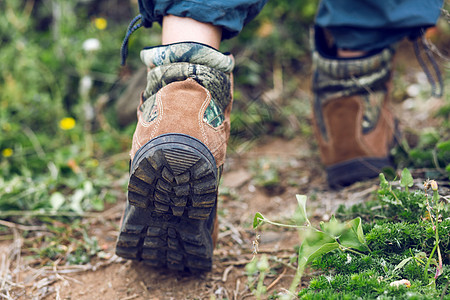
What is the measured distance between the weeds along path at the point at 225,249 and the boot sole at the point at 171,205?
0.32 ft

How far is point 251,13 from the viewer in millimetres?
1403

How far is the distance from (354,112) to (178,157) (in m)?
1.11

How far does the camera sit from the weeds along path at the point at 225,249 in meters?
1.37

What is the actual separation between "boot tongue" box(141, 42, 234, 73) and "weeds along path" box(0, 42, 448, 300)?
0.53 metres

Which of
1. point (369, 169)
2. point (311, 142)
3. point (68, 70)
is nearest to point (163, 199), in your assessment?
point (369, 169)

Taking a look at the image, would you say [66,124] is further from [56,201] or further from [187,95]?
[187,95]

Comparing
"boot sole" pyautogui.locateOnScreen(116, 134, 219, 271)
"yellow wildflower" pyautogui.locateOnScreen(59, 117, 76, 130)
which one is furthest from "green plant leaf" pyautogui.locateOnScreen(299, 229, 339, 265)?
"yellow wildflower" pyautogui.locateOnScreen(59, 117, 76, 130)

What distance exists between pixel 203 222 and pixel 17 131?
5.29 ft

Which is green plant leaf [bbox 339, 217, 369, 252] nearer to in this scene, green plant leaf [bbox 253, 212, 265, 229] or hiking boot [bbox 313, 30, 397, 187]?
green plant leaf [bbox 253, 212, 265, 229]

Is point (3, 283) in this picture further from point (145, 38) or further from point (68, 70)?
point (145, 38)

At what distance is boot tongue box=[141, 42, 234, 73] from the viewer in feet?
4.02

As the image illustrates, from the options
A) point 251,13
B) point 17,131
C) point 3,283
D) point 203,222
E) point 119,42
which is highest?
point 119,42

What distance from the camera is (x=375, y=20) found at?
1.75 metres

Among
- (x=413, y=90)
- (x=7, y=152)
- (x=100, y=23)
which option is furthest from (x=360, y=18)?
(x=100, y=23)
